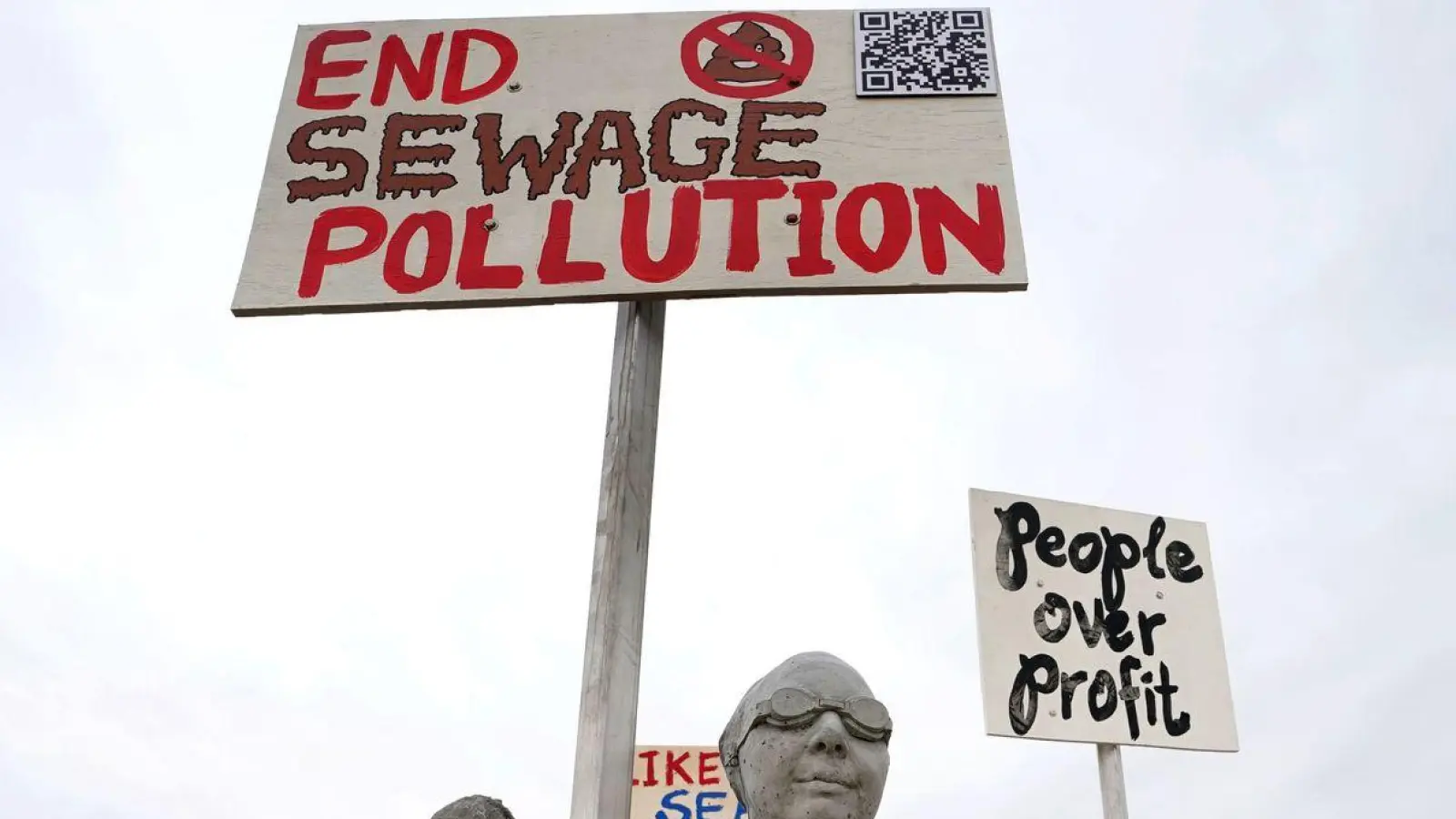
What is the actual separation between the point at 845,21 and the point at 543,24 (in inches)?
42.4

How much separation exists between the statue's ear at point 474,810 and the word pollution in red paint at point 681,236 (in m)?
1.46

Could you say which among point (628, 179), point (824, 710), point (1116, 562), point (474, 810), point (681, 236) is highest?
point (628, 179)

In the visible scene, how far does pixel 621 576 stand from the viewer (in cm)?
323


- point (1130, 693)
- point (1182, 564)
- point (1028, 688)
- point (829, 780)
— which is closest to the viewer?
point (829, 780)

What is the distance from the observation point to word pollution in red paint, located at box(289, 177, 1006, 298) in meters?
3.38

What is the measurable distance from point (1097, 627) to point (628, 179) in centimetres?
260

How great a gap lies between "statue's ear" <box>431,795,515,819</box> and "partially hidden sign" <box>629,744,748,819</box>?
4.17 meters

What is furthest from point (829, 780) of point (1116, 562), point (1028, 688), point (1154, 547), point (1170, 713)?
point (1154, 547)

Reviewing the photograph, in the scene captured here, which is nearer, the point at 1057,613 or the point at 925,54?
the point at 925,54

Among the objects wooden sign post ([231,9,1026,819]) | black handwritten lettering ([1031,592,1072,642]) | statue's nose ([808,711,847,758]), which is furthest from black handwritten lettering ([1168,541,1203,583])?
statue's nose ([808,711,847,758])

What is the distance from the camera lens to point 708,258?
340 cm

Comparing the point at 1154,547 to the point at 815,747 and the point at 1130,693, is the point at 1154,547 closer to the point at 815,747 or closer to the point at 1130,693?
the point at 1130,693

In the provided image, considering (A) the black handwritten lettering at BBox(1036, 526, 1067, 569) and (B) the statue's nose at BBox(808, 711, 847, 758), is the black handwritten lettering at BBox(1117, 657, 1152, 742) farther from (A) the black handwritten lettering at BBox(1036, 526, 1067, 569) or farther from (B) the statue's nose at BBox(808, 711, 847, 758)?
(B) the statue's nose at BBox(808, 711, 847, 758)

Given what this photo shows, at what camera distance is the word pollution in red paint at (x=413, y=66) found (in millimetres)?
3840
